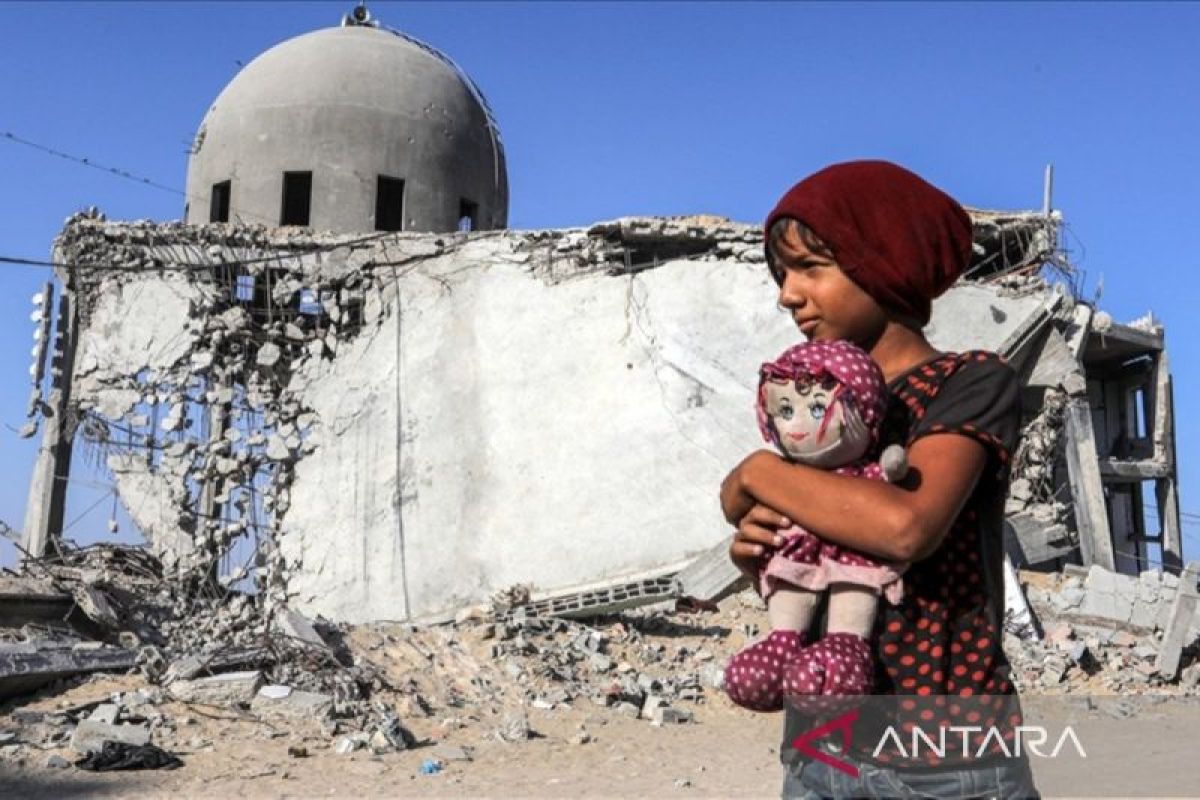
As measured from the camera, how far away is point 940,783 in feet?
5.90

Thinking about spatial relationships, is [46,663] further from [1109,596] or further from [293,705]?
[1109,596]

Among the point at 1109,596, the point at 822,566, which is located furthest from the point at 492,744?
the point at 1109,596

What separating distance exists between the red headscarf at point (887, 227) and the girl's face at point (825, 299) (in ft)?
0.08

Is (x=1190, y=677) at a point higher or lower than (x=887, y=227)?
lower

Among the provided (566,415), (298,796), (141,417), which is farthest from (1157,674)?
(141,417)

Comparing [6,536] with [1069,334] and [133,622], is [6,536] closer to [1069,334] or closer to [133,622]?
[133,622]

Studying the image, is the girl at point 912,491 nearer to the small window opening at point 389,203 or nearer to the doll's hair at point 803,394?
the doll's hair at point 803,394

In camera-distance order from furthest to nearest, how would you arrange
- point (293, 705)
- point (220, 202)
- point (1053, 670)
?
point (220, 202) < point (1053, 670) < point (293, 705)

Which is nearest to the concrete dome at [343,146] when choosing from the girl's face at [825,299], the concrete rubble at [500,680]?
the concrete rubble at [500,680]

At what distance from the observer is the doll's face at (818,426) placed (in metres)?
1.83

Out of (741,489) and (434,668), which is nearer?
(741,489)

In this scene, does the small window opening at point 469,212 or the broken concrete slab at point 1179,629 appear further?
the small window opening at point 469,212

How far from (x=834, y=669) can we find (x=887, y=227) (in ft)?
A: 2.22

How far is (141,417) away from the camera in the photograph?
1429cm
